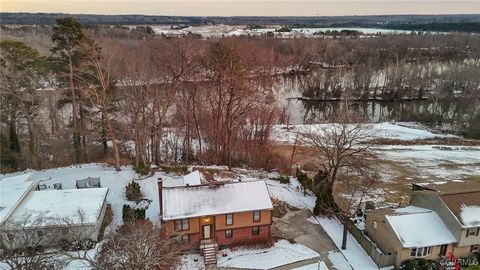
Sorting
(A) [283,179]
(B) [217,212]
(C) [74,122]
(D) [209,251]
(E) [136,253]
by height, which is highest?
(C) [74,122]

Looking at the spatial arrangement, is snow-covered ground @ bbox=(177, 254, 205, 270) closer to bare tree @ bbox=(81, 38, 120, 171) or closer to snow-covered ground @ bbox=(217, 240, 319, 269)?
snow-covered ground @ bbox=(217, 240, 319, 269)

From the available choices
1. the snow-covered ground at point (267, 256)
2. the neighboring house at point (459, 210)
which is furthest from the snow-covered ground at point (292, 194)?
the neighboring house at point (459, 210)

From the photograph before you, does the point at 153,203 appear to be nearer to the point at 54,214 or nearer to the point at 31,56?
the point at 54,214

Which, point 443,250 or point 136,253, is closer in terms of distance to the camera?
point 136,253

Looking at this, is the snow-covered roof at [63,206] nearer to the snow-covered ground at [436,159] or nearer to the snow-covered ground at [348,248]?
the snow-covered ground at [348,248]

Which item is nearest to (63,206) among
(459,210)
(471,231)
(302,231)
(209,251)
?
(209,251)

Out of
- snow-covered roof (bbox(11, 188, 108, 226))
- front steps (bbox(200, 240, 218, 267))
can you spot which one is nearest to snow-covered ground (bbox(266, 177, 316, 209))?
front steps (bbox(200, 240, 218, 267))

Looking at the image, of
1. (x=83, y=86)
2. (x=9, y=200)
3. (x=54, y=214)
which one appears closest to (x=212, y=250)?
(x=54, y=214)

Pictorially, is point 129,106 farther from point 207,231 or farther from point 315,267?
point 315,267
